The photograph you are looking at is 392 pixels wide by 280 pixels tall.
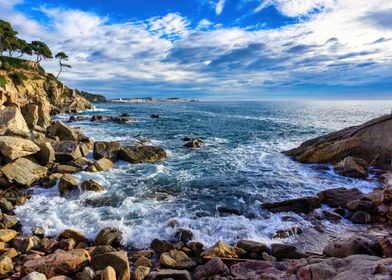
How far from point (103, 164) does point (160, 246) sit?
11.9 meters

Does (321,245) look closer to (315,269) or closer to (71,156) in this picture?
(315,269)

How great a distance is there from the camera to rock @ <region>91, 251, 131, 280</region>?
8.48 metres

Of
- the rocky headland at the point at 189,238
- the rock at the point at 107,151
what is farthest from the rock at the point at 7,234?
the rock at the point at 107,151

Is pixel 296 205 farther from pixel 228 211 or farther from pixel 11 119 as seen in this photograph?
pixel 11 119

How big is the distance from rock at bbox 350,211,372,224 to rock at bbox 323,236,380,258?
419cm

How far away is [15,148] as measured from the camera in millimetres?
17641

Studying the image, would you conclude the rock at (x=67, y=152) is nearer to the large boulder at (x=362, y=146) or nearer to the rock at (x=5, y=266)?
the rock at (x=5, y=266)

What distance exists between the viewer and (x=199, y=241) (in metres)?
11.1

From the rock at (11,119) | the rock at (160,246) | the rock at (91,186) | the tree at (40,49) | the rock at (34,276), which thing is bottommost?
the rock at (160,246)

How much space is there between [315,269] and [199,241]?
5264 mm

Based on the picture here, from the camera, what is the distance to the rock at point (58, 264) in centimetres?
848

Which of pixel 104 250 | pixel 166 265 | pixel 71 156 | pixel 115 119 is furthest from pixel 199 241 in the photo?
pixel 115 119

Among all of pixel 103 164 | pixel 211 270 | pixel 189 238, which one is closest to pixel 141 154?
pixel 103 164

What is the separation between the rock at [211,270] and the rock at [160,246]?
185 centimetres
